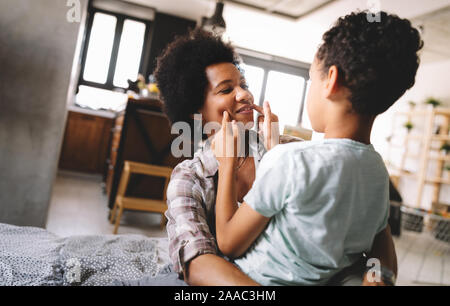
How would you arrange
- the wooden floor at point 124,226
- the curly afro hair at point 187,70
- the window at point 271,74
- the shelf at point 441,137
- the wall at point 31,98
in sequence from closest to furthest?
1. the curly afro hair at point 187,70
2. the wall at point 31,98
3. the wooden floor at point 124,226
4. the shelf at point 441,137
5. the window at point 271,74

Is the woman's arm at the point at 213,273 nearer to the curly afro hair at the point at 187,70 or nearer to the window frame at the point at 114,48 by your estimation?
the curly afro hair at the point at 187,70

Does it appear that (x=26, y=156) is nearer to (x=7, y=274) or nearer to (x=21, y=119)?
(x=21, y=119)

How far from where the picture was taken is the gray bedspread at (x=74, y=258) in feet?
3.20

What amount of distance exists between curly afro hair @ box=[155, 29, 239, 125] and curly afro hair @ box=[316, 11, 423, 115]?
618 millimetres

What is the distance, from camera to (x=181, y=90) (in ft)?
4.23

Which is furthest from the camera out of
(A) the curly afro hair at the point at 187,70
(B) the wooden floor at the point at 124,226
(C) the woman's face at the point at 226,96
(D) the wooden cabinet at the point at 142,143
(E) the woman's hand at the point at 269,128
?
(D) the wooden cabinet at the point at 142,143

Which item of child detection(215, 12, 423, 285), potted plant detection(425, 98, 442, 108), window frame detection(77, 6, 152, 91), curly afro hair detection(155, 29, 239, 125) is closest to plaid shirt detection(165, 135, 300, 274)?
child detection(215, 12, 423, 285)

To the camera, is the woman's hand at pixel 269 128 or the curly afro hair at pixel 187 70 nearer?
the woman's hand at pixel 269 128

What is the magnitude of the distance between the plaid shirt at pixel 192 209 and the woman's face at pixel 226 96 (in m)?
0.12

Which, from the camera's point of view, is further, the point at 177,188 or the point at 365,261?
the point at 177,188

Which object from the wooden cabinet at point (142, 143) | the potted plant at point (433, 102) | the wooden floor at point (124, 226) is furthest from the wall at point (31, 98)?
the potted plant at point (433, 102)

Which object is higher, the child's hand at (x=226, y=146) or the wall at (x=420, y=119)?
the wall at (x=420, y=119)
